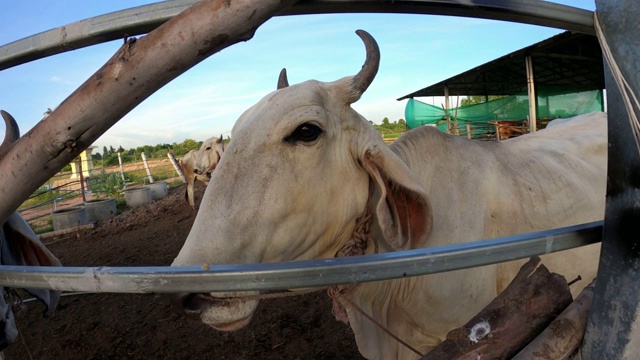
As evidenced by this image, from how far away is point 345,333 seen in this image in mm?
4227

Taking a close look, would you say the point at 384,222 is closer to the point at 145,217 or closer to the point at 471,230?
the point at 471,230

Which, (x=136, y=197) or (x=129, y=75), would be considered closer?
(x=129, y=75)

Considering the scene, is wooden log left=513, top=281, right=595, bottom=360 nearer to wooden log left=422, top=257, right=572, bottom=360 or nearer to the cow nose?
wooden log left=422, top=257, right=572, bottom=360

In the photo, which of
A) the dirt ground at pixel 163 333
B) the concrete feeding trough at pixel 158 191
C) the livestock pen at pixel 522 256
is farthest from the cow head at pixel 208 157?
the livestock pen at pixel 522 256

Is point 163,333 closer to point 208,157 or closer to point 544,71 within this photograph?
point 208,157

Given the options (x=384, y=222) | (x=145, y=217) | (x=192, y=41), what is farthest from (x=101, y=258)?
(x=192, y=41)

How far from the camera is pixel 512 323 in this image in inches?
36.6

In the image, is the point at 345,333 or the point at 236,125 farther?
the point at 345,333

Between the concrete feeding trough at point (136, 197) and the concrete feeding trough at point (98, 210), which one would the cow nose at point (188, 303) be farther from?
the concrete feeding trough at point (136, 197)

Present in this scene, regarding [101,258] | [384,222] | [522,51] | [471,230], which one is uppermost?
[522,51]

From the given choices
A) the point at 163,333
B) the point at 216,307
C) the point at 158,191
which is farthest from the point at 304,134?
the point at 158,191

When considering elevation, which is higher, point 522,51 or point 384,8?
point 522,51

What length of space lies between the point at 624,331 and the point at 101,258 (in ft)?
28.0

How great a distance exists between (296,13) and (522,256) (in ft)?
2.73
